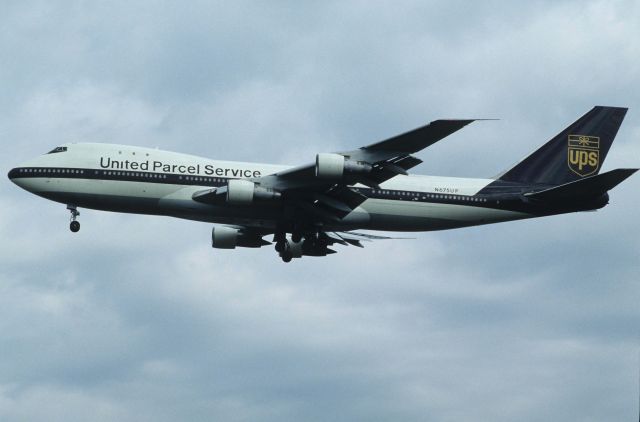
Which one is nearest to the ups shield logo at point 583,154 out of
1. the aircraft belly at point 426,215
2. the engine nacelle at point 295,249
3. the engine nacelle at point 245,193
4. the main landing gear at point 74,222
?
the aircraft belly at point 426,215

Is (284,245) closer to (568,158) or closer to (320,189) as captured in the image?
(320,189)

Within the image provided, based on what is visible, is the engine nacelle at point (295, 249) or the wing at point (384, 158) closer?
the wing at point (384, 158)

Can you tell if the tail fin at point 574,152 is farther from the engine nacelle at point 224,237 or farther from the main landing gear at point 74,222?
the main landing gear at point 74,222

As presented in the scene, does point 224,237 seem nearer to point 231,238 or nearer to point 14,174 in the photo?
point 231,238

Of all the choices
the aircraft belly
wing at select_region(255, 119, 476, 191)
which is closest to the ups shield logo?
the aircraft belly

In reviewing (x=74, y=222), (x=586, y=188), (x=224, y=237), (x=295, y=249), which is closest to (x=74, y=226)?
(x=74, y=222)

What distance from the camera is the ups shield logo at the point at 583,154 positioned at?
6531 centimetres

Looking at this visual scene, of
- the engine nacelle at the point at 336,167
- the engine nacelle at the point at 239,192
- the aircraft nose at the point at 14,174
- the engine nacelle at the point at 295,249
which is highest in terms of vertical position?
the aircraft nose at the point at 14,174

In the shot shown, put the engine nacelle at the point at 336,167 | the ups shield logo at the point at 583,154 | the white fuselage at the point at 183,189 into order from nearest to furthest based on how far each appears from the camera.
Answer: the engine nacelle at the point at 336,167 → the white fuselage at the point at 183,189 → the ups shield logo at the point at 583,154

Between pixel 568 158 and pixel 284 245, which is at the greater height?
pixel 568 158

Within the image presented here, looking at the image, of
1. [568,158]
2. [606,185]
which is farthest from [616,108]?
[606,185]

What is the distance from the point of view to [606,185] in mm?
59000

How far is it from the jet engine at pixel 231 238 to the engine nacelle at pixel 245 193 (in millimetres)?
8026

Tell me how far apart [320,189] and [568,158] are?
51.0 feet
